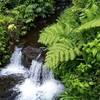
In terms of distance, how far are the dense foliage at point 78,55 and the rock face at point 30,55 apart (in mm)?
3927

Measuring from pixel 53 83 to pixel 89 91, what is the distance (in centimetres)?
406

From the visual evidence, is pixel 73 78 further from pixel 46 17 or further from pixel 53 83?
pixel 46 17

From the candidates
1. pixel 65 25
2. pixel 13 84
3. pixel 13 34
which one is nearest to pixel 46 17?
pixel 13 34

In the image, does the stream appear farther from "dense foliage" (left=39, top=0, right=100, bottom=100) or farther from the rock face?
"dense foliage" (left=39, top=0, right=100, bottom=100)

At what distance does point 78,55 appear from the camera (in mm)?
5742

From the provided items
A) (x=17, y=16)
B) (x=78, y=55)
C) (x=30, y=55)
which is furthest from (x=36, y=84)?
(x=78, y=55)

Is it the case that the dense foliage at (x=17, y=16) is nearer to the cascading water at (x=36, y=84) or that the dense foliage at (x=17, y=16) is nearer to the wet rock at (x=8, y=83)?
the wet rock at (x=8, y=83)

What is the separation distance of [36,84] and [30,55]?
3.94 ft

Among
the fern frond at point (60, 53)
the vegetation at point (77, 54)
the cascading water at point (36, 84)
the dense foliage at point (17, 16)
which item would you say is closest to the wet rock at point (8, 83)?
the cascading water at point (36, 84)

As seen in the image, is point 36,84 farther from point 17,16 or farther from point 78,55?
point 78,55

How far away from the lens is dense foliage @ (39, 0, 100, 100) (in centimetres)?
541

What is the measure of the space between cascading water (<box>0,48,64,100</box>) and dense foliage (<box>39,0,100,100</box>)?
290 centimetres

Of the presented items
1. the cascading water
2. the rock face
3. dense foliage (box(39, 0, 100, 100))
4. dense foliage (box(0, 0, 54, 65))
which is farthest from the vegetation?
dense foliage (box(0, 0, 54, 65))

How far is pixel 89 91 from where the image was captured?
17.8ft
